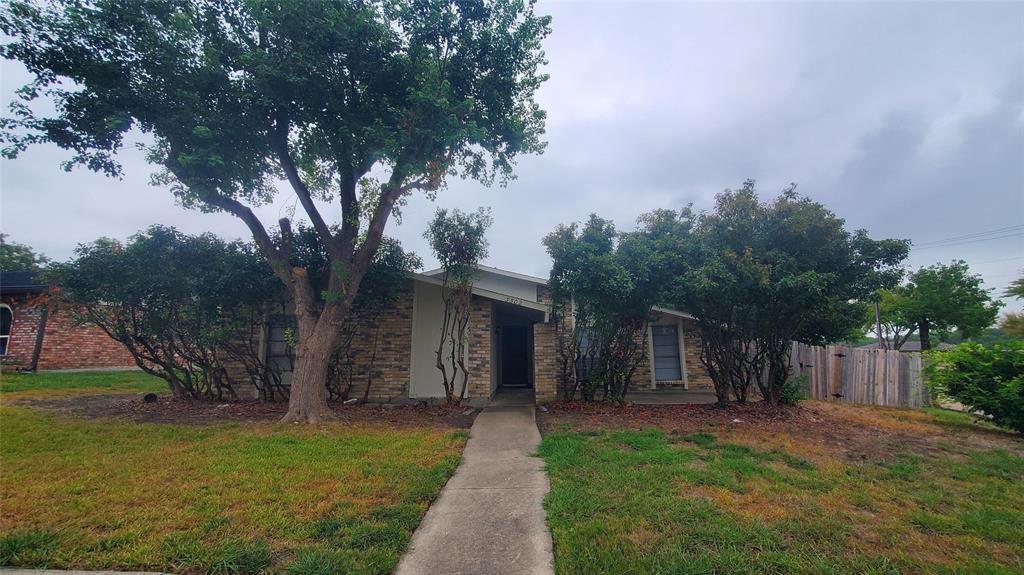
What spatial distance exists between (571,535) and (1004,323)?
45.3 ft

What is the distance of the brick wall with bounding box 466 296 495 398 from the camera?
9.99 meters

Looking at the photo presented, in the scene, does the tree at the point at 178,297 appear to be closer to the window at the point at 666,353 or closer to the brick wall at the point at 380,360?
the brick wall at the point at 380,360

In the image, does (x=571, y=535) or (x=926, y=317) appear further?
(x=926, y=317)

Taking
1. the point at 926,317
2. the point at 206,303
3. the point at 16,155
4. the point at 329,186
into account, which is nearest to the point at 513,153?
the point at 329,186

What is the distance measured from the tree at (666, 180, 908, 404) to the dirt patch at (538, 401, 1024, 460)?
1080 millimetres

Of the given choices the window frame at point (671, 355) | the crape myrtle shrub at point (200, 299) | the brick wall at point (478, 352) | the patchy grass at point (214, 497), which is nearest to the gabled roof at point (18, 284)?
the crape myrtle shrub at point (200, 299)

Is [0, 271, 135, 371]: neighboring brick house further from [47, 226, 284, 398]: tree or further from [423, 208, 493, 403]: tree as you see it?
[423, 208, 493, 403]: tree

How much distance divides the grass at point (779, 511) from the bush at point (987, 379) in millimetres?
2224

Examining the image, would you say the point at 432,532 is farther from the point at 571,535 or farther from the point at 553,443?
the point at 553,443

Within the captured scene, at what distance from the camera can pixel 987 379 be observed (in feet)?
24.7

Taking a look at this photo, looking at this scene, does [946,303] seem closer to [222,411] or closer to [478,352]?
[478,352]

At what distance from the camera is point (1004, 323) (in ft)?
34.8

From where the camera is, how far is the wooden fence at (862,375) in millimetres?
10477

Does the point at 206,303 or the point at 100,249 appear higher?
the point at 100,249
